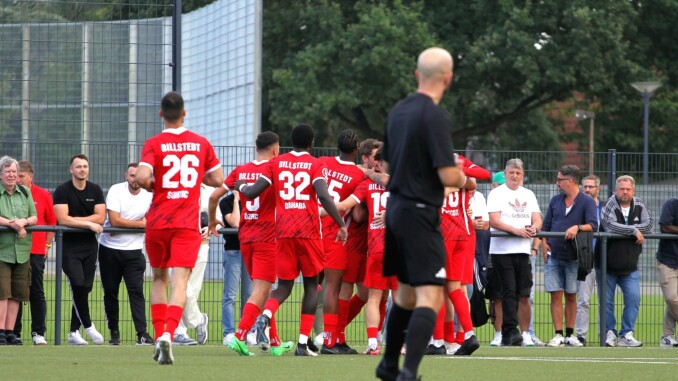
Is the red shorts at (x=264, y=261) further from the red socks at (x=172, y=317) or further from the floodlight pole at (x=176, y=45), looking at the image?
the floodlight pole at (x=176, y=45)

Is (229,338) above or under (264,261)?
under

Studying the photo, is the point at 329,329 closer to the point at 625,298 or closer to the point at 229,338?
the point at 229,338

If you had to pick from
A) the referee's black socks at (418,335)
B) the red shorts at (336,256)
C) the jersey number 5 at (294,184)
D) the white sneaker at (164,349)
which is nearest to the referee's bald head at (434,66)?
the referee's black socks at (418,335)

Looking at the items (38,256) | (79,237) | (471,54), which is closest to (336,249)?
(79,237)

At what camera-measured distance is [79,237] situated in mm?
14883

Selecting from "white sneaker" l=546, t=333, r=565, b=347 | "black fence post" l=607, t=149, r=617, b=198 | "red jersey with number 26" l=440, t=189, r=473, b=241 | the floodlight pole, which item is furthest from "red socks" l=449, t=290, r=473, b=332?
"black fence post" l=607, t=149, r=617, b=198

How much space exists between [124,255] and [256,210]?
307cm

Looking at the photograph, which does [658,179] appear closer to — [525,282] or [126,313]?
[525,282]

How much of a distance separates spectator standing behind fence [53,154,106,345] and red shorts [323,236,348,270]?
3233 millimetres

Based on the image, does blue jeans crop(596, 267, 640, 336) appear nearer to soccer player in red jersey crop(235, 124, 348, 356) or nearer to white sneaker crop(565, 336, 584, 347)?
white sneaker crop(565, 336, 584, 347)

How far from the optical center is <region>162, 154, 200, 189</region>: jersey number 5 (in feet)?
34.6

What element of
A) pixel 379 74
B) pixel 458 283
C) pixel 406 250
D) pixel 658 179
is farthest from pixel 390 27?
pixel 406 250

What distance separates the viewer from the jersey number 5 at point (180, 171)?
10.6m

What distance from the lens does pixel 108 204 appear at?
49.1 feet
